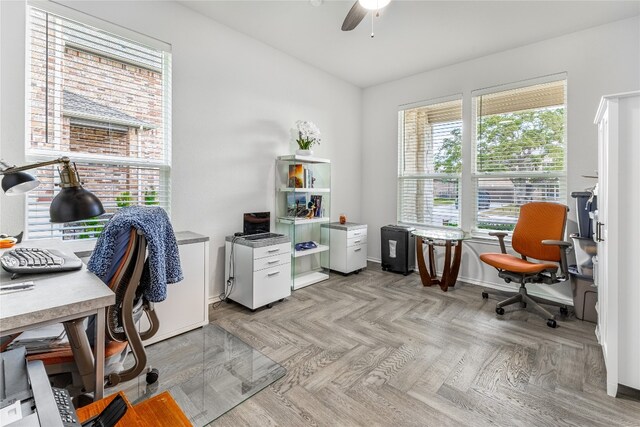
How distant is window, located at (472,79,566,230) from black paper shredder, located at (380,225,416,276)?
898mm

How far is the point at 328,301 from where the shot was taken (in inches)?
128

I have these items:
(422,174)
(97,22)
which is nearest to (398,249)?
(422,174)

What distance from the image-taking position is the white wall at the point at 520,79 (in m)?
2.95

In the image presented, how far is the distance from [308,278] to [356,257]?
783mm

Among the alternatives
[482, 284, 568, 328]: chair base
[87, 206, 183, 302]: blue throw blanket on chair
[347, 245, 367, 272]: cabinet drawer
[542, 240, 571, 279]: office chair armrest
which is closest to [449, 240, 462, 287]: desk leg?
[482, 284, 568, 328]: chair base

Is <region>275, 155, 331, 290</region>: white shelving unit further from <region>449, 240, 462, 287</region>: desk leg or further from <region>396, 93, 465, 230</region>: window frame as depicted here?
<region>449, 240, 462, 287</region>: desk leg

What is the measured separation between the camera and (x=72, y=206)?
1.28 meters

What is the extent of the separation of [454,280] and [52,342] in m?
3.75

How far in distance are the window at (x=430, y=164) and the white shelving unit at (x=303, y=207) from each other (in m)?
1.29

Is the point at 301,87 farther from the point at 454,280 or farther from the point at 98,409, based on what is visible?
the point at 98,409

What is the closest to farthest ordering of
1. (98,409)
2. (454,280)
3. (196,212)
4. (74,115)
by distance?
(98,409) < (74,115) < (196,212) < (454,280)


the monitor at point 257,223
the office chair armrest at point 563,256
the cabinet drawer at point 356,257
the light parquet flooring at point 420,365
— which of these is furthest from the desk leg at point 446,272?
the monitor at point 257,223

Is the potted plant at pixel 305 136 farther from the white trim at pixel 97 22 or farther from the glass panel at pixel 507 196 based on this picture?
the glass panel at pixel 507 196

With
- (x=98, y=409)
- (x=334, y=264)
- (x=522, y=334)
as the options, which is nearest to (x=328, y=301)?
(x=334, y=264)
